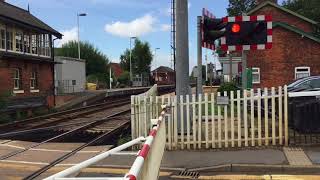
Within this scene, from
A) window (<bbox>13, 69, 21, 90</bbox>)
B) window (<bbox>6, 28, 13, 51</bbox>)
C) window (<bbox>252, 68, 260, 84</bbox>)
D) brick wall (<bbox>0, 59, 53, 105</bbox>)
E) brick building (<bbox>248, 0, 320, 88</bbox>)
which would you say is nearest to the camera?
brick wall (<bbox>0, 59, 53, 105</bbox>)

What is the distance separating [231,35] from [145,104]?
2592 millimetres

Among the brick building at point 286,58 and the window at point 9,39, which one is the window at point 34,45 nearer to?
the window at point 9,39

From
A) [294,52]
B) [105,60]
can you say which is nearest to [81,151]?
[294,52]

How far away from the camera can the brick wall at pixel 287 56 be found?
126ft

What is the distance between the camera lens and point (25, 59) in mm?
38312

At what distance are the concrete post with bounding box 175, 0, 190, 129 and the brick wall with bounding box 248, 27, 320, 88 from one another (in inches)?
1014

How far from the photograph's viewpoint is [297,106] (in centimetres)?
1219

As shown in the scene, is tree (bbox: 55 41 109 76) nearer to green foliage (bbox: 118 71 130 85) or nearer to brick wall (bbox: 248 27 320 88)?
green foliage (bbox: 118 71 130 85)

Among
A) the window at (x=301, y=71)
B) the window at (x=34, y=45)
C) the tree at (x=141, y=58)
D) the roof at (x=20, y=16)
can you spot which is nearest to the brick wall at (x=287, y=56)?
the window at (x=301, y=71)

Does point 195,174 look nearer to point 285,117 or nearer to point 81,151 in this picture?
point 285,117

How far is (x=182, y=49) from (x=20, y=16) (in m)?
29.1

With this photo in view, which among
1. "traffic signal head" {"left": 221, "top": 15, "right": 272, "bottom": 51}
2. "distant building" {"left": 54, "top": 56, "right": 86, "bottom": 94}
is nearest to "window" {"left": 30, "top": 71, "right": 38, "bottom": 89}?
"distant building" {"left": 54, "top": 56, "right": 86, "bottom": 94}

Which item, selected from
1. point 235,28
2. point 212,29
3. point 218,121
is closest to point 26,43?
point 212,29

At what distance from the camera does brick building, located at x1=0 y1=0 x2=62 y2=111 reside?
3522cm
